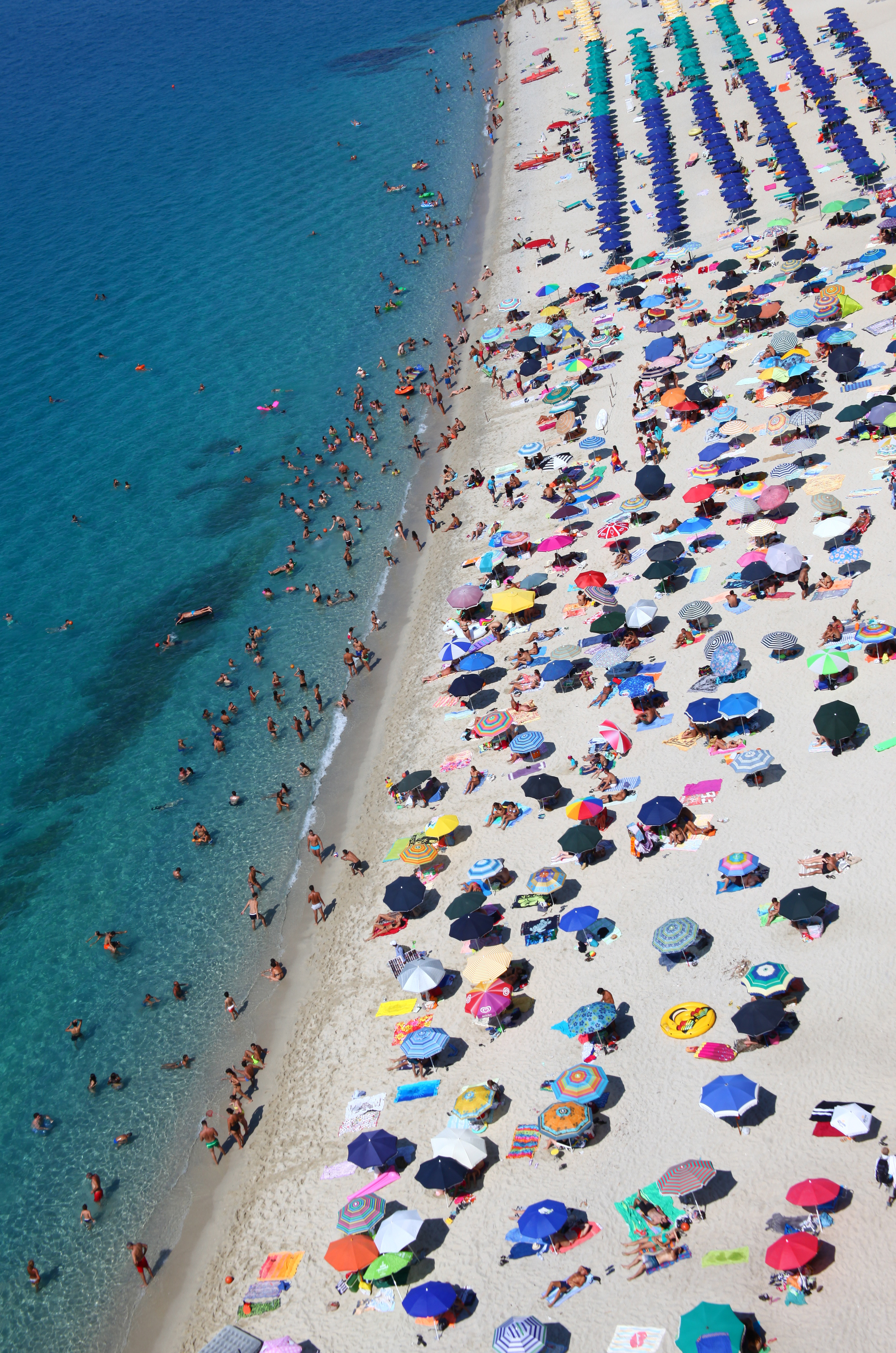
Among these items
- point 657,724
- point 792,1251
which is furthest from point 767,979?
point 657,724

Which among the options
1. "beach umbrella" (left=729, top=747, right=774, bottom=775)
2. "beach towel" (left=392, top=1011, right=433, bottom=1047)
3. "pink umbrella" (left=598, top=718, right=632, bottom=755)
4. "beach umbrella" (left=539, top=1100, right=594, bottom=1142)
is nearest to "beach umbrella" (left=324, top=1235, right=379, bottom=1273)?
"beach umbrella" (left=539, top=1100, right=594, bottom=1142)

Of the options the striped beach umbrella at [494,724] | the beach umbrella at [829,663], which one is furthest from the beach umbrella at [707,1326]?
the striped beach umbrella at [494,724]

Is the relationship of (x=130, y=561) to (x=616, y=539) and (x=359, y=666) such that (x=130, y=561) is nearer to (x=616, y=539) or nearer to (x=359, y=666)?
(x=359, y=666)

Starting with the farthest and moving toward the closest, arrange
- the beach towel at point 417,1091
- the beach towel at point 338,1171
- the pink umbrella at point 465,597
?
the pink umbrella at point 465,597 → the beach towel at point 417,1091 → the beach towel at point 338,1171

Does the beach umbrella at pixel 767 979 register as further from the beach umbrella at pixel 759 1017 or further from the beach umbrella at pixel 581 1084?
the beach umbrella at pixel 581 1084

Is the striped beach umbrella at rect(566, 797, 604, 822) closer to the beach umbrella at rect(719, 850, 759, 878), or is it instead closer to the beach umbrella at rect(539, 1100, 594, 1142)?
the beach umbrella at rect(719, 850, 759, 878)

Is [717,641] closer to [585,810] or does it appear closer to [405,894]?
[585,810]
